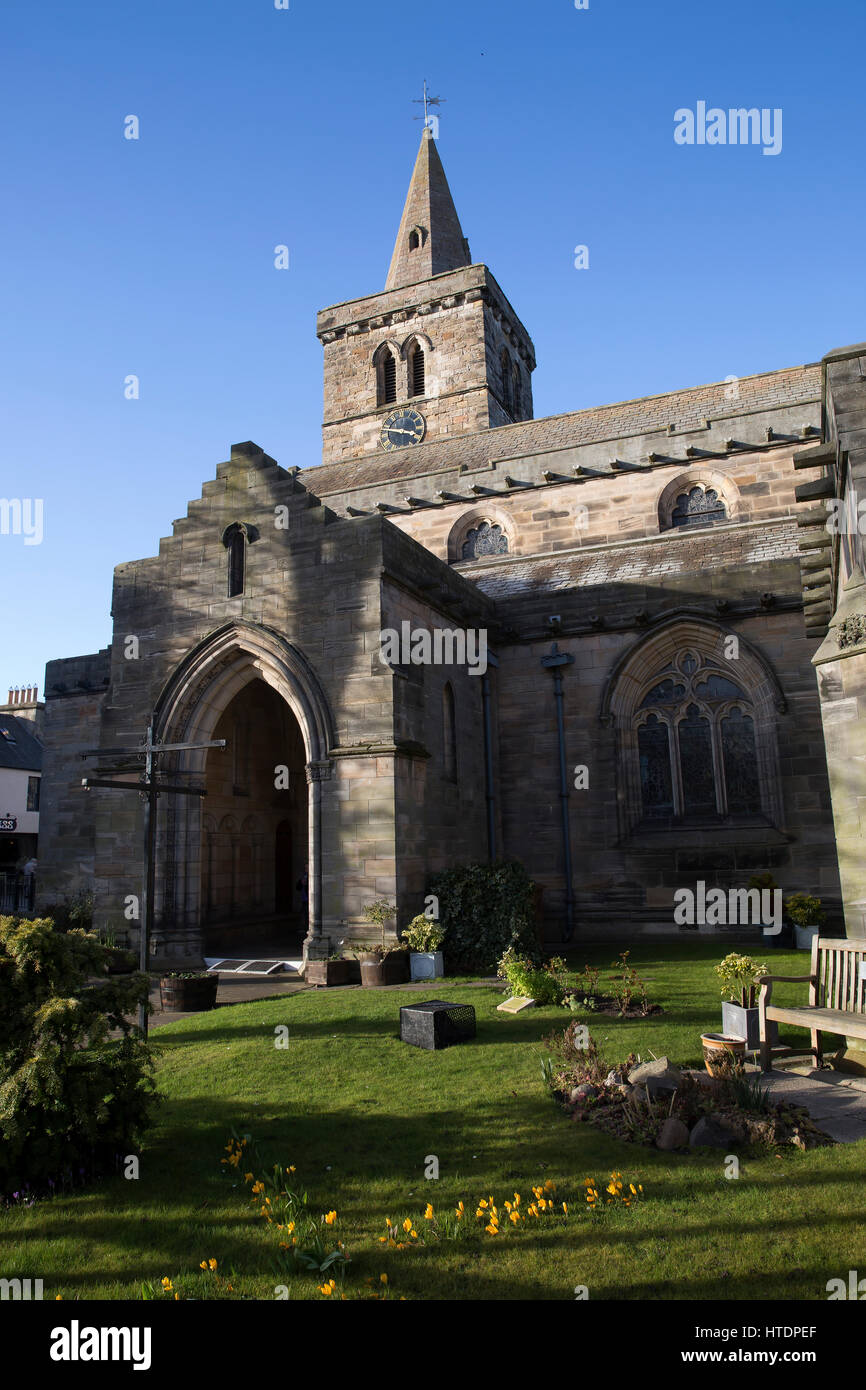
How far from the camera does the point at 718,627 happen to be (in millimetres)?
16344

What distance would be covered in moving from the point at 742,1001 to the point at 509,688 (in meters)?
10.3

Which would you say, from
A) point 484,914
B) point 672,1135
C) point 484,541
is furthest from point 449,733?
point 672,1135

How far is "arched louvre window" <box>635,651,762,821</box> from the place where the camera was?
640 inches

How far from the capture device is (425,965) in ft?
39.8

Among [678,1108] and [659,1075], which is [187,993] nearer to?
[659,1075]

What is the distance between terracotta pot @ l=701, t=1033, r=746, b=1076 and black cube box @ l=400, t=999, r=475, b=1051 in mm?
2384

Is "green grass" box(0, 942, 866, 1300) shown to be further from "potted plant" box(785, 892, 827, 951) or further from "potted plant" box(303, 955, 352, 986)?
"potted plant" box(785, 892, 827, 951)

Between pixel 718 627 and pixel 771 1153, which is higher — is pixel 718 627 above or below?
above

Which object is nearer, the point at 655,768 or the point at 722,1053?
the point at 722,1053

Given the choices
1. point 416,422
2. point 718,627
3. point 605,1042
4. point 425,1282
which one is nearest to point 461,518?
point 718,627

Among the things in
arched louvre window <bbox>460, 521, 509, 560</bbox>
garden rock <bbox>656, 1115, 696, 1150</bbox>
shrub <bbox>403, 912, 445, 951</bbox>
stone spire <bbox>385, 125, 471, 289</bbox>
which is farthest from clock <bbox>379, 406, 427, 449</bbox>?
garden rock <bbox>656, 1115, 696, 1150</bbox>

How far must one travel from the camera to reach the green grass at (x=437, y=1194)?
4.05 metres
